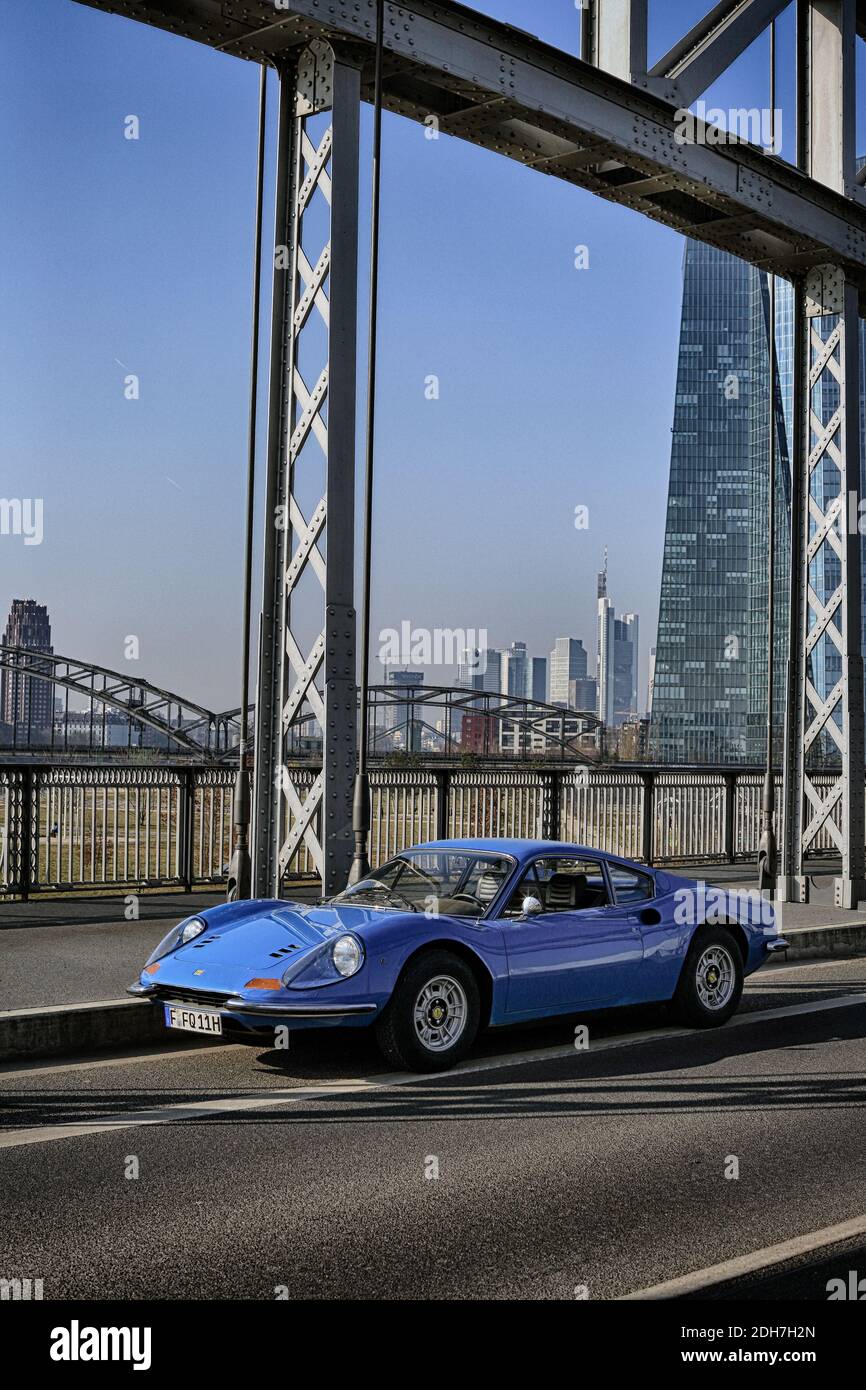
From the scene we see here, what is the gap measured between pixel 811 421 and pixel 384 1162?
13.1 m

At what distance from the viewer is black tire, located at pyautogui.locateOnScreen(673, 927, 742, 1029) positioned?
10.2 meters

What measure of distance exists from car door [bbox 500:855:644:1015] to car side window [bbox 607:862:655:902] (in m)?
0.08

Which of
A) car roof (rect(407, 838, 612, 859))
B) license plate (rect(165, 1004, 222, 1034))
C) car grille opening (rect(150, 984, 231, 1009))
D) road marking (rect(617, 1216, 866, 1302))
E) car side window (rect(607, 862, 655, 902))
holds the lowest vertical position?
road marking (rect(617, 1216, 866, 1302))

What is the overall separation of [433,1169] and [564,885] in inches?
134

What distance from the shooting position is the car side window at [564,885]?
9.44 m

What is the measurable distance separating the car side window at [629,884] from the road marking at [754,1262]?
167 inches

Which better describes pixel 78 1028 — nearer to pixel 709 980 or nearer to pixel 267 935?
pixel 267 935

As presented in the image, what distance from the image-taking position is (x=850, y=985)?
12664 millimetres

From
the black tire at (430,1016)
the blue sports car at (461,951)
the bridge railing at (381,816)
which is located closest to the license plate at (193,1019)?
the blue sports car at (461,951)

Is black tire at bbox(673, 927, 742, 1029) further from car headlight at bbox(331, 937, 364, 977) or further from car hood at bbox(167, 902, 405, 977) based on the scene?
car headlight at bbox(331, 937, 364, 977)

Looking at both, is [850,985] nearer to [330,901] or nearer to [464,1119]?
[330,901]

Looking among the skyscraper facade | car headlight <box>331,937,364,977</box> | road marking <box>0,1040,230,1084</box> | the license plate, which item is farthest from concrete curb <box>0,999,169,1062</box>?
the skyscraper facade

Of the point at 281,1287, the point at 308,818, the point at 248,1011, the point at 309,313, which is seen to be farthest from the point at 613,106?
the point at 281,1287

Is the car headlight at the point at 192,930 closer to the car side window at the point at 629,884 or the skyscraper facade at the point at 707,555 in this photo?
the car side window at the point at 629,884
